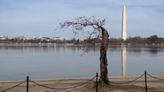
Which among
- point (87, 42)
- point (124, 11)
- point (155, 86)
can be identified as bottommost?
point (155, 86)

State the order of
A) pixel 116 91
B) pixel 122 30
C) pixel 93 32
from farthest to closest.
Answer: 1. pixel 122 30
2. pixel 93 32
3. pixel 116 91

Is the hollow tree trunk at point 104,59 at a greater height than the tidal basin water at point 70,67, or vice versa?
the hollow tree trunk at point 104,59

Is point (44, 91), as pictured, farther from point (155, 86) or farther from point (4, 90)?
point (155, 86)

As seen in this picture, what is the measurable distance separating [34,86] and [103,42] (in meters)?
4.09

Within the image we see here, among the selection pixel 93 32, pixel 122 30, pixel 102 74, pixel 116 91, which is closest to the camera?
pixel 116 91

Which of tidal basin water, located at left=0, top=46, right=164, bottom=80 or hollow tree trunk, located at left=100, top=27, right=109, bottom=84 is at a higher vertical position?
hollow tree trunk, located at left=100, top=27, right=109, bottom=84

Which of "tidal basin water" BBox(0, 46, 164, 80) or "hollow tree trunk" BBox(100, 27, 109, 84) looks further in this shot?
"tidal basin water" BBox(0, 46, 164, 80)

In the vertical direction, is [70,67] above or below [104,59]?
below

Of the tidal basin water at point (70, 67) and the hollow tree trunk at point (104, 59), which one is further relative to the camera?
the tidal basin water at point (70, 67)

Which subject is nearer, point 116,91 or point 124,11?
point 116,91

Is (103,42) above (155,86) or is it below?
above

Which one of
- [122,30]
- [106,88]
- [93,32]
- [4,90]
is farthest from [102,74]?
[122,30]

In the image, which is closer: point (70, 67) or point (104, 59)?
point (104, 59)

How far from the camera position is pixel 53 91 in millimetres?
16078
